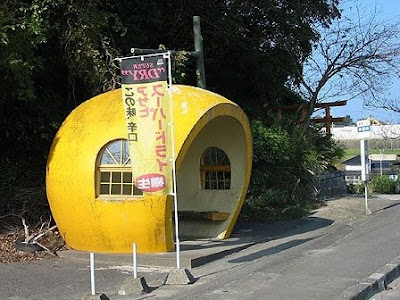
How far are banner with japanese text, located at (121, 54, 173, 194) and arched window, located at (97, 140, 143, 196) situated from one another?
4.38ft

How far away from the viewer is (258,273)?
9062 millimetres

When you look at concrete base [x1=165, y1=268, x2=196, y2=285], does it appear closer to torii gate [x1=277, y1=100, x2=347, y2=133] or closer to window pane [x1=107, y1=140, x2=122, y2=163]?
window pane [x1=107, y1=140, x2=122, y2=163]

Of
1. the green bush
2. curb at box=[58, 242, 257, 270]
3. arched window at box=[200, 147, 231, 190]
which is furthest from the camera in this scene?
the green bush

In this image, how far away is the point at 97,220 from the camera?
404 inches

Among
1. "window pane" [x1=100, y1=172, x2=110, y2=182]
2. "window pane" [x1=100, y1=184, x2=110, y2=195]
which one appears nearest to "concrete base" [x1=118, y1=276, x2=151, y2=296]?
"window pane" [x1=100, y1=184, x2=110, y2=195]

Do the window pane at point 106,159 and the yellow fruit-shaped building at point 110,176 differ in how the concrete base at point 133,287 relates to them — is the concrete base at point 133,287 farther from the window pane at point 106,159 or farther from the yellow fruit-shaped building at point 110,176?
the window pane at point 106,159

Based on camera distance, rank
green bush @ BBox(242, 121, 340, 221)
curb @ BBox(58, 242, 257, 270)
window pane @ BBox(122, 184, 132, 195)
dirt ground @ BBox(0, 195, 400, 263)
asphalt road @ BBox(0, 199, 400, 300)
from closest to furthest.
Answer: asphalt road @ BBox(0, 199, 400, 300) → curb @ BBox(58, 242, 257, 270) → window pane @ BBox(122, 184, 132, 195) → dirt ground @ BBox(0, 195, 400, 263) → green bush @ BBox(242, 121, 340, 221)

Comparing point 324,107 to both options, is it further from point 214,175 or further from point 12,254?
point 12,254

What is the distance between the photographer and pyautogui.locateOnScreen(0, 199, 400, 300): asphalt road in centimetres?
786

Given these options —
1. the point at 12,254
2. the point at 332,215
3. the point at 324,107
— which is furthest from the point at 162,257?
the point at 324,107

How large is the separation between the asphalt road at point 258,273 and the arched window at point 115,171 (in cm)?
136

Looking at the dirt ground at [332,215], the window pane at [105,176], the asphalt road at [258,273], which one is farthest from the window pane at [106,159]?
the dirt ground at [332,215]

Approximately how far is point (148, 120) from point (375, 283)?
4056 millimetres

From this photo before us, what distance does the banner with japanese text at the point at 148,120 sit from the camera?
8.96m
